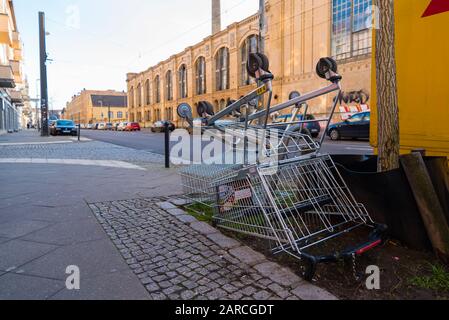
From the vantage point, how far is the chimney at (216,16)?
4706cm

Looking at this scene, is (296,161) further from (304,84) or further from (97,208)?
(304,84)

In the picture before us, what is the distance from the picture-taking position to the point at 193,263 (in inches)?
109

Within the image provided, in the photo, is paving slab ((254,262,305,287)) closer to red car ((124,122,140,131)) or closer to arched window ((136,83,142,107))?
red car ((124,122,140,131))

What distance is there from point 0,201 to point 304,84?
2743 centimetres

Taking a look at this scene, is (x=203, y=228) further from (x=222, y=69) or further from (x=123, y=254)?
(x=222, y=69)

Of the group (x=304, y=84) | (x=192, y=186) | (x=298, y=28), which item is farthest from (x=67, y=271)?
(x=298, y=28)

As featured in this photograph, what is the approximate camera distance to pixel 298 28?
2941 centimetres

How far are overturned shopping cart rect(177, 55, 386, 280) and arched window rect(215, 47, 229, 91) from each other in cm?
3813

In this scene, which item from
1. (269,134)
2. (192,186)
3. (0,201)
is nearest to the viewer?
(269,134)

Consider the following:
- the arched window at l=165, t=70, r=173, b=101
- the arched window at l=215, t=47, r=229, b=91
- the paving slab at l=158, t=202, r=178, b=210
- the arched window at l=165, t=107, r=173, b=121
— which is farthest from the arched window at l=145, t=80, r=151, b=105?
the paving slab at l=158, t=202, r=178, b=210

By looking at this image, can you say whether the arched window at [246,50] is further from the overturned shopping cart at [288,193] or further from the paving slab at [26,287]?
the paving slab at [26,287]
